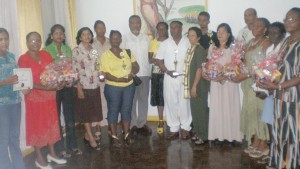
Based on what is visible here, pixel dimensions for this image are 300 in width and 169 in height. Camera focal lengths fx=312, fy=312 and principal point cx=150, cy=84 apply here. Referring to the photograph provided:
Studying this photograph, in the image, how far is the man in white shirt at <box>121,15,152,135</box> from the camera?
17.5 feet

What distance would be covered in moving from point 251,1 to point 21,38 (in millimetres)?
4029

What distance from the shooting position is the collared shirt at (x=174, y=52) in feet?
15.7

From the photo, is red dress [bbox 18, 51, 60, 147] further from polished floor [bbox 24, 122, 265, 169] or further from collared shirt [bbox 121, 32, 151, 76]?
collared shirt [bbox 121, 32, 151, 76]

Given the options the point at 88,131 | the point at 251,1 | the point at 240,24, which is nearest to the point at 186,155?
the point at 88,131

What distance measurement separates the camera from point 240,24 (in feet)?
19.1

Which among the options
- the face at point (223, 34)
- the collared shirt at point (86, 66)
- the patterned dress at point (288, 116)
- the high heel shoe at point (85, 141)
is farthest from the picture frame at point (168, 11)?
the patterned dress at point (288, 116)

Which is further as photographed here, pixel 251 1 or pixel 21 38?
pixel 251 1

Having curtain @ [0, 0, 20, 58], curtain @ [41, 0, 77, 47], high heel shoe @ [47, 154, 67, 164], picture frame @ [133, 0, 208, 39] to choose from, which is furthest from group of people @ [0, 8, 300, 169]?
curtain @ [41, 0, 77, 47]

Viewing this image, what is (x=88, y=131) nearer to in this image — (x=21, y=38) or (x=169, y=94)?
(x=169, y=94)

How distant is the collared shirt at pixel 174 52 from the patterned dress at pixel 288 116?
1789 millimetres

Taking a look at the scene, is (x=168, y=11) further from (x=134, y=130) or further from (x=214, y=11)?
(x=134, y=130)

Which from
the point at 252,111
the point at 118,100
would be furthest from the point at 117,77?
the point at 252,111

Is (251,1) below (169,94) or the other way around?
the other way around

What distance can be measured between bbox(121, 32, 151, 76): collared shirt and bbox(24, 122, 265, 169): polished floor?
124 centimetres
